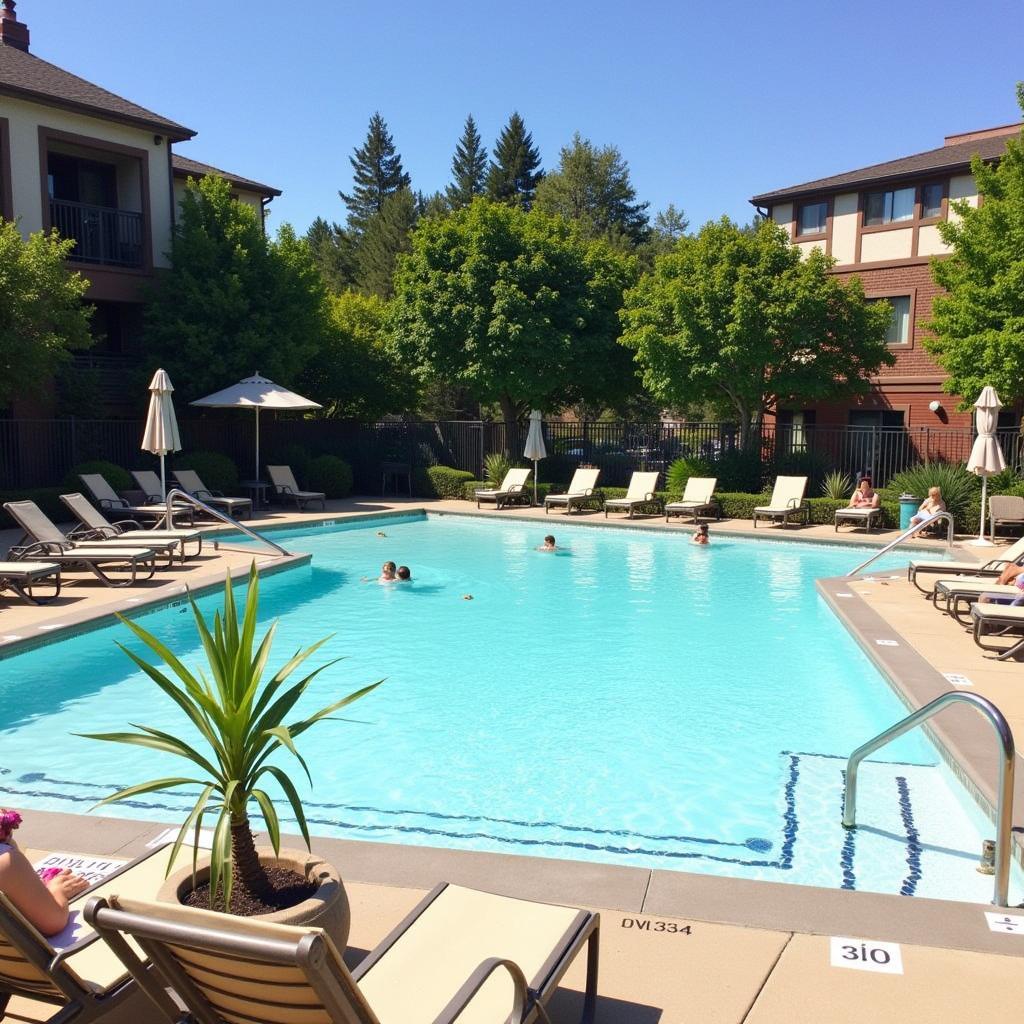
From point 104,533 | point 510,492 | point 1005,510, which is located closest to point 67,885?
point 104,533

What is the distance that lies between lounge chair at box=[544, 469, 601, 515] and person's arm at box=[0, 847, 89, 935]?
18706 mm

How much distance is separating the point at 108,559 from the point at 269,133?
49.7 ft

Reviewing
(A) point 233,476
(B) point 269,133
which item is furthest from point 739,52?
(A) point 233,476

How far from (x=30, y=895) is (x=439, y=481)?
2221cm

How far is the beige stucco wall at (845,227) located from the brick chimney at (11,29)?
73.7 feet

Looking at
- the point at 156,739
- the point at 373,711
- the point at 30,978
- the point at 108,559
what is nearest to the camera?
the point at 30,978

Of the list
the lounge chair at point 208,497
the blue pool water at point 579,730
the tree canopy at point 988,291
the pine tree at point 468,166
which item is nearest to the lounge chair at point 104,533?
the blue pool water at point 579,730

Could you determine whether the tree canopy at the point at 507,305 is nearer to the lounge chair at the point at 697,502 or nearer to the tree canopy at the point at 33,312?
the lounge chair at the point at 697,502

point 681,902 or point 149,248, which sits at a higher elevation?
point 149,248

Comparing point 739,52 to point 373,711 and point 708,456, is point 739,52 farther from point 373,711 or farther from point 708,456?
point 373,711

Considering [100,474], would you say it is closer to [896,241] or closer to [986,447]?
[986,447]

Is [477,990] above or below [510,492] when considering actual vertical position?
above

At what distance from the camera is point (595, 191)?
180 feet

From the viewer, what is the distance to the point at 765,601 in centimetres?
1304
